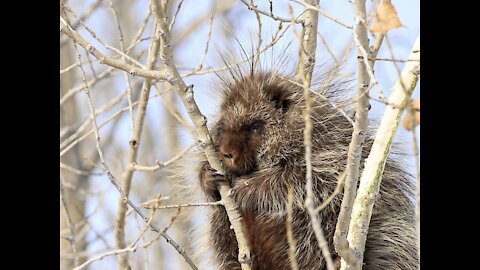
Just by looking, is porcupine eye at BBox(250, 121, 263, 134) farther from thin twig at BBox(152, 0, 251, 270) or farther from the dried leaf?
the dried leaf

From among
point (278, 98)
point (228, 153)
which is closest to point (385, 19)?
point (228, 153)

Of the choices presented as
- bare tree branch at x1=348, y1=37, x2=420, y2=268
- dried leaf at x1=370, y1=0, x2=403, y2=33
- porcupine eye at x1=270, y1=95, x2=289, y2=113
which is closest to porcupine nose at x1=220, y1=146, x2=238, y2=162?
porcupine eye at x1=270, y1=95, x2=289, y2=113

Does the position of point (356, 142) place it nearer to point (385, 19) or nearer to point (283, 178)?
point (385, 19)

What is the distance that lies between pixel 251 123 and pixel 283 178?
0.31m

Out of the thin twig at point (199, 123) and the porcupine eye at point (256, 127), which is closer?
the thin twig at point (199, 123)

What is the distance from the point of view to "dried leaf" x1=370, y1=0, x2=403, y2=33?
90.0 inches

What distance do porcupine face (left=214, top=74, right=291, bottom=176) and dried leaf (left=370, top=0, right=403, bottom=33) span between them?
3.81ft

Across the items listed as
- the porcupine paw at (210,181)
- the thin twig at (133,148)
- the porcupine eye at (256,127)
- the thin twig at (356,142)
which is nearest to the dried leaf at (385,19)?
Result: the thin twig at (356,142)

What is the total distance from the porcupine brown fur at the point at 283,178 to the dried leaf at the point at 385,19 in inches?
43.8

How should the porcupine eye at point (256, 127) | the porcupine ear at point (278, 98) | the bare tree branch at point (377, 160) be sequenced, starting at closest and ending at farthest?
the bare tree branch at point (377, 160) < the porcupine eye at point (256, 127) < the porcupine ear at point (278, 98)

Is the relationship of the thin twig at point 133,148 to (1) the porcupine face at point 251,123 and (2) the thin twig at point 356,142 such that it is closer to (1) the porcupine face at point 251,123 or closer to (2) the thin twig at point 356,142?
(1) the porcupine face at point 251,123

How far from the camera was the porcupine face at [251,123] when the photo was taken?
3.37 m
